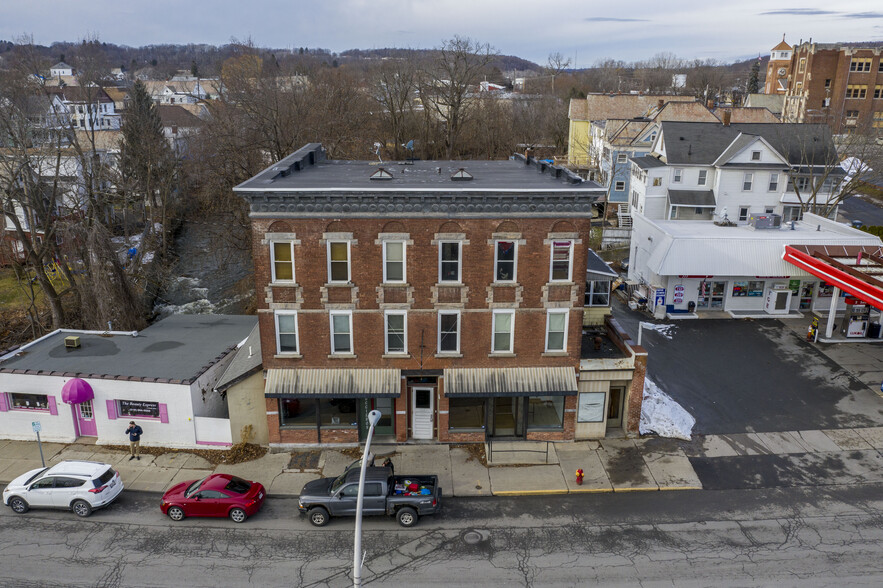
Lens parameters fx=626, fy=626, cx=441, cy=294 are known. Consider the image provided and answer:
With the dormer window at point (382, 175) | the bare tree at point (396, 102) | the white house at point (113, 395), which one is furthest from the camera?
the bare tree at point (396, 102)

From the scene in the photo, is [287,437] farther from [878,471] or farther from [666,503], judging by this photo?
[878,471]

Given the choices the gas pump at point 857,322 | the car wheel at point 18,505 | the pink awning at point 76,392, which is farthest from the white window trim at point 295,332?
the gas pump at point 857,322

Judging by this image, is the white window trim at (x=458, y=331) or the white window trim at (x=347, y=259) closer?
the white window trim at (x=347, y=259)

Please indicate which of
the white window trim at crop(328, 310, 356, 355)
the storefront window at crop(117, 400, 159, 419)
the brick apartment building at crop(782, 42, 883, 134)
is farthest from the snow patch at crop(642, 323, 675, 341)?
the brick apartment building at crop(782, 42, 883, 134)

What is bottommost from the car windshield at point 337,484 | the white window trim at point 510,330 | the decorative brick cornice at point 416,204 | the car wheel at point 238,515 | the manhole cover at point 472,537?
the manhole cover at point 472,537

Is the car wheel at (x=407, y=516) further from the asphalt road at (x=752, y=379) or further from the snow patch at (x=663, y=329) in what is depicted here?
the snow patch at (x=663, y=329)

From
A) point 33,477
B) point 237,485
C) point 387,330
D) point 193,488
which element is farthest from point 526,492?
point 33,477

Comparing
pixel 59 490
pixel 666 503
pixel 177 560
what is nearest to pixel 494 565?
pixel 666 503

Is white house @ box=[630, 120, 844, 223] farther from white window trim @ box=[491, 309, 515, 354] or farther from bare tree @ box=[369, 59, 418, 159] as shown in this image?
white window trim @ box=[491, 309, 515, 354]

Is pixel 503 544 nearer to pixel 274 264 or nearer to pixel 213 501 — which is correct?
pixel 213 501
